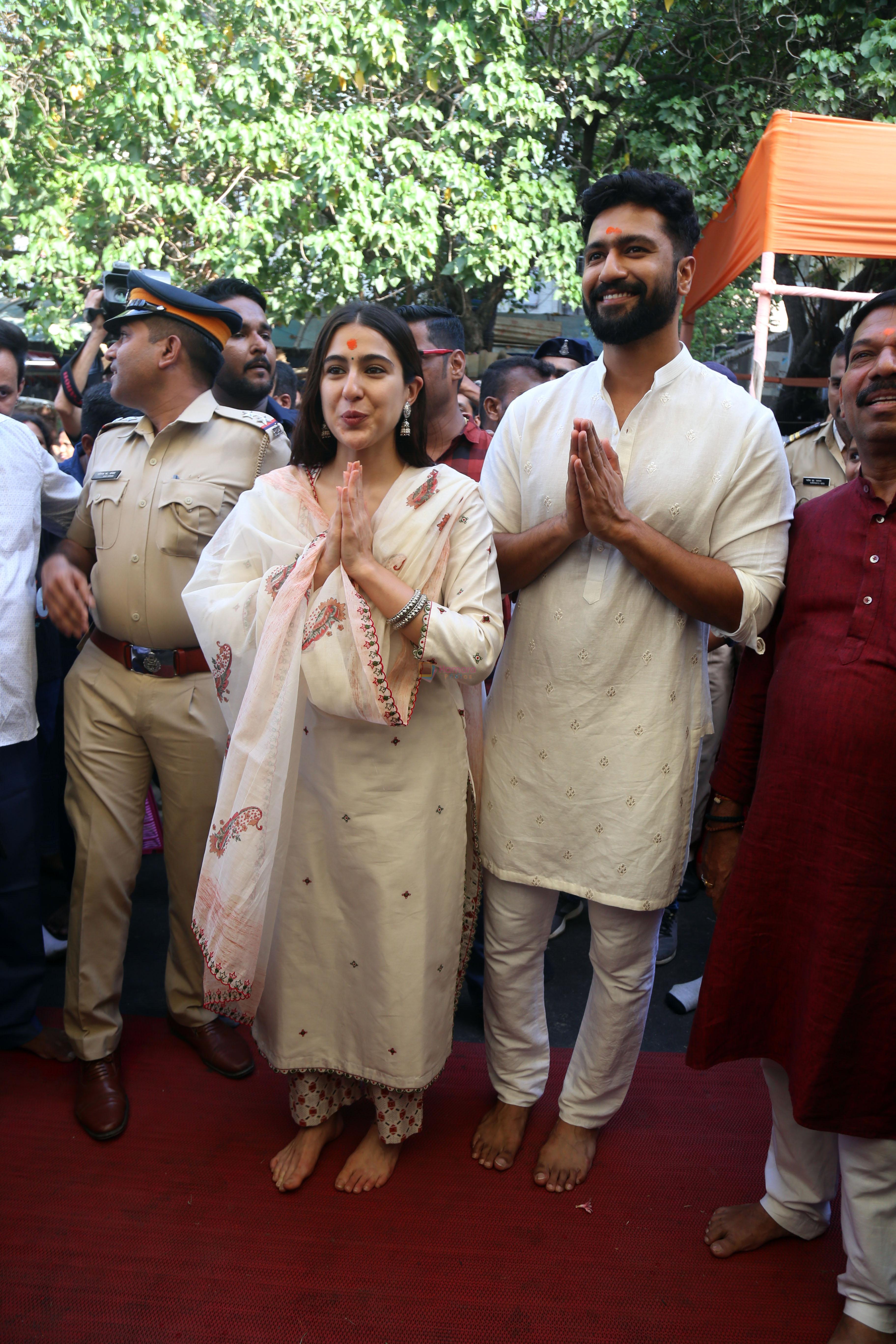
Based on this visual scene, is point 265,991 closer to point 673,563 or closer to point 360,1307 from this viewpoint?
point 360,1307

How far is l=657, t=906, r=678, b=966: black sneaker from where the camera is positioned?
11.3 ft

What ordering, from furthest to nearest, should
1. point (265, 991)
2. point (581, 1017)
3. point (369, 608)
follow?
1. point (581, 1017)
2. point (265, 991)
3. point (369, 608)

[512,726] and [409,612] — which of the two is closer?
[409,612]

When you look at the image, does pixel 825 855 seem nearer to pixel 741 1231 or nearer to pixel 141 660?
pixel 741 1231

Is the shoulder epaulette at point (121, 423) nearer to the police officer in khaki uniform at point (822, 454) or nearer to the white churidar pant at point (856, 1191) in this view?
the police officer in khaki uniform at point (822, 454)

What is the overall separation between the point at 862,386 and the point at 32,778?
228 cm

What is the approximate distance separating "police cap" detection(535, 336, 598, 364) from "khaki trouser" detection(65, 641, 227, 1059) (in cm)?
246

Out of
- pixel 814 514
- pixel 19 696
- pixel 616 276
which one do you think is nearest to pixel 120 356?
pixel 19 696

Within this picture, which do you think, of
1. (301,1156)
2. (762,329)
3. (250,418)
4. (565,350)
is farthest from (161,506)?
(762,329)

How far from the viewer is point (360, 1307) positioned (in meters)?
2.00

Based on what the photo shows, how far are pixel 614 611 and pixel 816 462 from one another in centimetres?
167

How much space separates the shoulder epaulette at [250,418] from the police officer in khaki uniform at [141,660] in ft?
0.04

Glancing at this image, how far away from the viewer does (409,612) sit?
202 centimetres

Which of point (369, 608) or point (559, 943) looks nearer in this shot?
point (369, 608)
